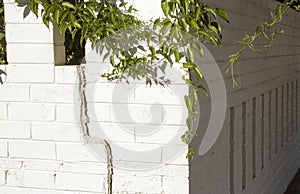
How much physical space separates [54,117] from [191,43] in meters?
0.92

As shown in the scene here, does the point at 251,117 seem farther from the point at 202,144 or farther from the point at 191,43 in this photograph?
the point at 191,43

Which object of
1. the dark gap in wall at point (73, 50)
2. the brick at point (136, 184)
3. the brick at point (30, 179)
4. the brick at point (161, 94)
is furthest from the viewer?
the dark gap in wall at point (73, 50)

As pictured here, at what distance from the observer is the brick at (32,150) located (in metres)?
3.00

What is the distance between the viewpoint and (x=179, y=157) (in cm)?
274

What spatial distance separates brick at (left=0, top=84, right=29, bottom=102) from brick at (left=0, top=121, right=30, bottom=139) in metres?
0.15

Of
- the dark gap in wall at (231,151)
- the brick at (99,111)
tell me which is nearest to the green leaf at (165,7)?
the brick at (99,111)

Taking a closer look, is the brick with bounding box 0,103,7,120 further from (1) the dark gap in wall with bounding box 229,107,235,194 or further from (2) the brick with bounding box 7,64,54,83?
(1) the dark gap in wall with bounding box 229,107,235,194

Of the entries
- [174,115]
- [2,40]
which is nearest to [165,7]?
[174,115]

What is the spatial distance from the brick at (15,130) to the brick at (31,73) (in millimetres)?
262

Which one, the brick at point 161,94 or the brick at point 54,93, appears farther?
the brick at point 54,93

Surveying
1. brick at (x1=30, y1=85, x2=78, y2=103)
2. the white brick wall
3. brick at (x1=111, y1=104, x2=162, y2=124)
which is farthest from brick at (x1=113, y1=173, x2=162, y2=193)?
brick at (x1=30, y1=85, x2=78, y2=103)

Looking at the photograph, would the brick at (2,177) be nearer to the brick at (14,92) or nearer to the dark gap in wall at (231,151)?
the brick at (14,92)

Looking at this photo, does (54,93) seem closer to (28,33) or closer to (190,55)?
(28,33)

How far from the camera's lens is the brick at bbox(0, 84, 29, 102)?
2.99 meters
